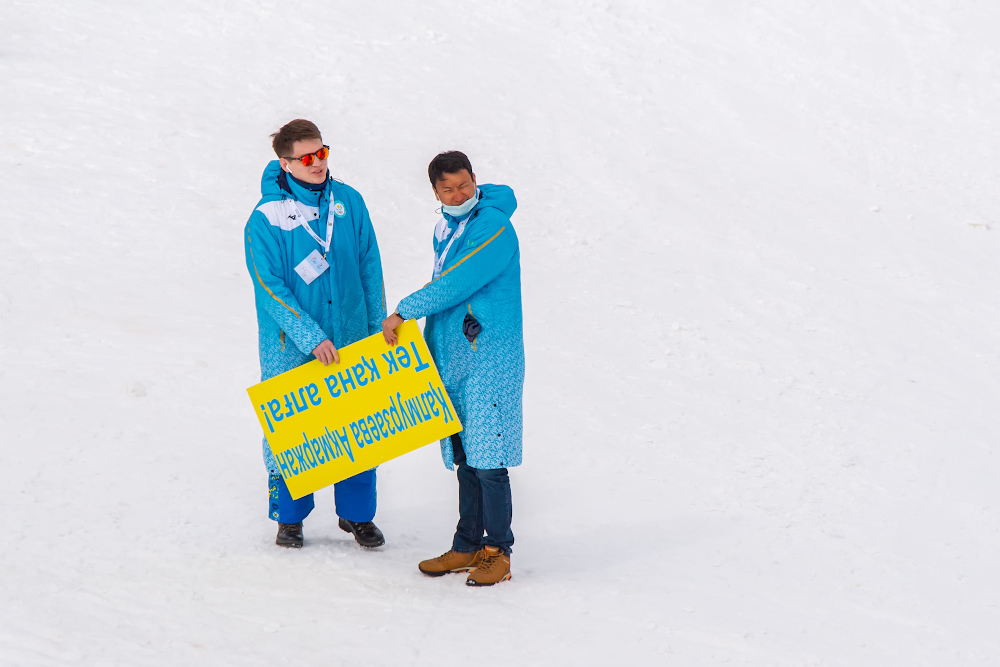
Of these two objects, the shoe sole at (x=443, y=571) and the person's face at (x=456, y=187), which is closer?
the person's face at (x=456, y=187)

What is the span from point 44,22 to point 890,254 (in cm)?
998

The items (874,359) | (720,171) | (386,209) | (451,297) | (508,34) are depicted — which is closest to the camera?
(451,297)

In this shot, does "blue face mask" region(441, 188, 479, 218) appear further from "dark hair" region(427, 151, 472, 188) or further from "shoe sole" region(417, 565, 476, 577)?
"shoe sole" region(417, 565, 476, 577)

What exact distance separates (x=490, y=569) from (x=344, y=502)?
0.83m

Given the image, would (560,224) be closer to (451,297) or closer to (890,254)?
(890,254)

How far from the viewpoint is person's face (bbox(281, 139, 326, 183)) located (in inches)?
159

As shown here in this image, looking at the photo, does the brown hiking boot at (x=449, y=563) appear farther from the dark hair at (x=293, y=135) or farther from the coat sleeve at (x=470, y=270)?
Result: the dark hair at (x=293, y=135)

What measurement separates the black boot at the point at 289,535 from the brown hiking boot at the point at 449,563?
0.61m

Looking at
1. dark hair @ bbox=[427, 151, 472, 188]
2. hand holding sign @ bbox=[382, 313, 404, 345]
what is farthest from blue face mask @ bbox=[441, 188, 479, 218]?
hand holding sign @ bbox=[382, 313, 404, 345]

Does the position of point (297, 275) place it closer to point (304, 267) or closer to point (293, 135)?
point (304, 267)

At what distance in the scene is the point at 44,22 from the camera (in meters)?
11.4

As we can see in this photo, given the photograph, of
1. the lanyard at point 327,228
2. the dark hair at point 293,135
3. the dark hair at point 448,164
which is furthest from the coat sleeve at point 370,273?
the dark hair at point 448,164

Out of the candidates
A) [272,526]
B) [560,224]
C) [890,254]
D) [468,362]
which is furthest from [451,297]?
[890,254]

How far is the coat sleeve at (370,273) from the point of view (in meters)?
4.30
